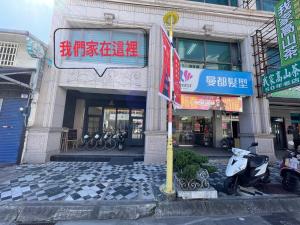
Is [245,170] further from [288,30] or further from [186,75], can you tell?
[288,30]

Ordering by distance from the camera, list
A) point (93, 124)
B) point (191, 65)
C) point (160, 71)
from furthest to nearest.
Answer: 1. point (93, 124)
2. point (191, 65)
3. point (160, 71)

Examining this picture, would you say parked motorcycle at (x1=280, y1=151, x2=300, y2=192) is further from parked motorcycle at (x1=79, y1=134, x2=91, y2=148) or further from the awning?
the awning

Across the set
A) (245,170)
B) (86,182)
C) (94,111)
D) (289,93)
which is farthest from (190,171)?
(94,111)

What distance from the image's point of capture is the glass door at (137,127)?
1020 cm

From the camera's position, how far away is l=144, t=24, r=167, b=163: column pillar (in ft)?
21.0

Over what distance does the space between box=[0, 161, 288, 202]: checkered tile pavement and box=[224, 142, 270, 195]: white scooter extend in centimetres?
42

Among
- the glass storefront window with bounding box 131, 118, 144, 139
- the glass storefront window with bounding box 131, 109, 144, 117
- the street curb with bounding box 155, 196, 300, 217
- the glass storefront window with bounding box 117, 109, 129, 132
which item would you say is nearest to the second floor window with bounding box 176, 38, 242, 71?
the glass storefront window with bounding box 131, 109, 144, 117

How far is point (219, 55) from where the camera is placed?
26.4ft

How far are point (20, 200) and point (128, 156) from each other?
4138mm

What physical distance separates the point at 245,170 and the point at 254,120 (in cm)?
466

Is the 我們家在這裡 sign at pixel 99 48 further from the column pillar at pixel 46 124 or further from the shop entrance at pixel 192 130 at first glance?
the shop entrance at pixel 192 130

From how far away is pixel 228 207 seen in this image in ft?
10.9

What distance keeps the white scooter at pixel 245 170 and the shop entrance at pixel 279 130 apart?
35.4 ft

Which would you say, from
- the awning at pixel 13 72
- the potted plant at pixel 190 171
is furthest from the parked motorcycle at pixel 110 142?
the potted plant at pixel 190 171
